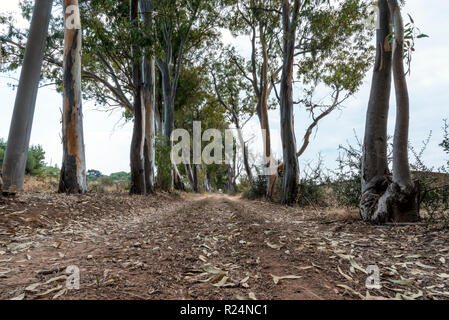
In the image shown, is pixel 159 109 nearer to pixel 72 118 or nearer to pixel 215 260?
pixel 72 118

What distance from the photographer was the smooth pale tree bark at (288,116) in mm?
Result: 8570

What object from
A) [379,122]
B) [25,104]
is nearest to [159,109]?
[25,104]

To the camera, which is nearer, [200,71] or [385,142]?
[385,142]

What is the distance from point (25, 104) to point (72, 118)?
1.00 m

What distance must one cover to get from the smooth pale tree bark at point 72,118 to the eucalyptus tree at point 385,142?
650 centimetres

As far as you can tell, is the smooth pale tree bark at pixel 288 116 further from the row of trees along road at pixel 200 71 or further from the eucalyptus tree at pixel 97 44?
the eucalyptus tree at pixel 97 44

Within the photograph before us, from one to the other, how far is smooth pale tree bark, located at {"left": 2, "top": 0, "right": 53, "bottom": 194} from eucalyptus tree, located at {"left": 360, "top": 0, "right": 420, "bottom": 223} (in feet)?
23.1

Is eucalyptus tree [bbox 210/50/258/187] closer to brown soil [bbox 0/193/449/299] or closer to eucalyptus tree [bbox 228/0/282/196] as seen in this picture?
eucalyptus tree [bbox 228/0/282/196]

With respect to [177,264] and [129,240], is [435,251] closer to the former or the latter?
[177,264]

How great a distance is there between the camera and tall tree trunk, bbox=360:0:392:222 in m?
4.28

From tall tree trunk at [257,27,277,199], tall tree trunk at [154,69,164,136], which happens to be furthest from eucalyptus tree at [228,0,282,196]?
tall tree trunk at [154,69,164,136]

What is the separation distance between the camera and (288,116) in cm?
880
